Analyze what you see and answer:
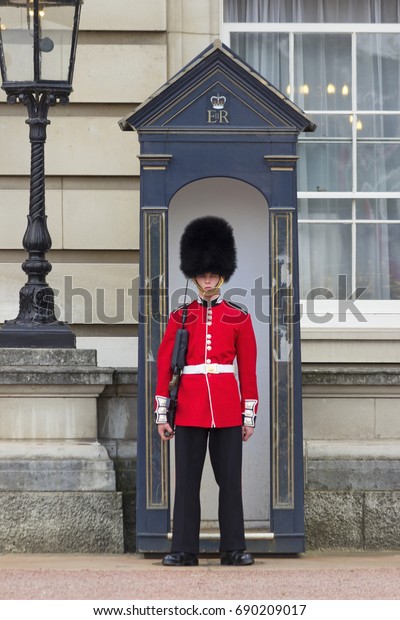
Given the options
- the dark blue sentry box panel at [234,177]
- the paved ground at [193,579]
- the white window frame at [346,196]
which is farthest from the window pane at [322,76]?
the paved ground at [193,579]

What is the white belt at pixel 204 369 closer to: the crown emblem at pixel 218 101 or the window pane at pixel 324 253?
the crown emblem at pixel 218 101

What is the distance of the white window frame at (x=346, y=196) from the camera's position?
893 cm

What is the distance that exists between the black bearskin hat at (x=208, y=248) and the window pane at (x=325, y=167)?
5.22 feet

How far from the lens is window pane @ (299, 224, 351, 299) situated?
9.11 m

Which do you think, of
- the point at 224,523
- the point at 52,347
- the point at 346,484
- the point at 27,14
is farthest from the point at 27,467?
the point at 27,14

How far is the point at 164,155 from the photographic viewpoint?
7633 millimetres

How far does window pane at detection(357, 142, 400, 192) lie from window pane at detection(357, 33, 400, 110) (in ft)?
0.88

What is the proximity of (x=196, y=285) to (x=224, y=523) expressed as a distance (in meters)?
1.18

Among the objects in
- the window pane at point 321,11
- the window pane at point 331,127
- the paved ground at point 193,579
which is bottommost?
the paved ground at point 193,579

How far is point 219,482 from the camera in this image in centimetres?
748

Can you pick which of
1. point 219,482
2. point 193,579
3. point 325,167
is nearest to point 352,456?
point 219,482

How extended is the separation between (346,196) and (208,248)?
1.83m

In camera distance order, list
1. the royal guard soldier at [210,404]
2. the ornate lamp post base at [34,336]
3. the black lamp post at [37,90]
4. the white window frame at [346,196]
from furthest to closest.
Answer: the white window frame at [346,196], the ornate lamp post base at [34,336], the black lamp post at [37,90], the royal guard soldier at [210,404]
